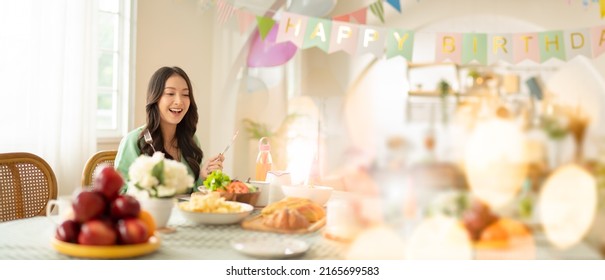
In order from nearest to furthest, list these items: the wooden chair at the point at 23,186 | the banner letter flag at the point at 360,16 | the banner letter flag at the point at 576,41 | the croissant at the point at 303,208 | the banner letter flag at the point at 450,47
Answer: the croissant at the point at 303,208
the wooden chair at the point at 23,186
the banner letter flag at the point at 576,41
the banner letter flag at the point at 450,47
the banner letter flag at the point at 360,16

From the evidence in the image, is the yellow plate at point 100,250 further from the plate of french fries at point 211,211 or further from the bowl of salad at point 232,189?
the bowl of salad at point 232,189

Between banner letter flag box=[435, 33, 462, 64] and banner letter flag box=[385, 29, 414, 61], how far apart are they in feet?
0.36

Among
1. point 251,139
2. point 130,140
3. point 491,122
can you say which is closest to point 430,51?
point 251,139

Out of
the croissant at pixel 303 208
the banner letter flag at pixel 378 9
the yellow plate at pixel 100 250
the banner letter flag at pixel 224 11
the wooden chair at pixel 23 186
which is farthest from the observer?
the banner letter flag at pixel 224 11

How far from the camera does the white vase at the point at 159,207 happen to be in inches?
38.1

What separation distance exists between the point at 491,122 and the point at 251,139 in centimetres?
174

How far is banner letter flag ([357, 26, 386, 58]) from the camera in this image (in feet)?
7.07

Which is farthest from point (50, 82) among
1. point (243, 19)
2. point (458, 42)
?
point (458, 42)

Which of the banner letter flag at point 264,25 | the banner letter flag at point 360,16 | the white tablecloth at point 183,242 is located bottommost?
the white tablecloth at point 183,242

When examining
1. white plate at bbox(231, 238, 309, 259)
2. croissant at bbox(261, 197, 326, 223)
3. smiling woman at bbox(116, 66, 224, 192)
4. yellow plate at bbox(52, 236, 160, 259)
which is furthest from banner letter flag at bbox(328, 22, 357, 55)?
yellow plate at bbox(52, 236, 160, 259)

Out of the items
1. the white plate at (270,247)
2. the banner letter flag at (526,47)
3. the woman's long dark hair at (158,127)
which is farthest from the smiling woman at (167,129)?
the banner letter flag at (526,47)

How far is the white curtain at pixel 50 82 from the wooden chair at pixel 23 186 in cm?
69

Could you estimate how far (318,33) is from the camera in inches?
87.7

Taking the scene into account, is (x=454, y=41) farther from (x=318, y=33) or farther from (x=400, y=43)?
(x=318, y=33)
